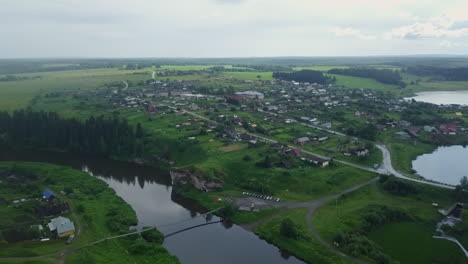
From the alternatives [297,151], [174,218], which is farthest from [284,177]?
[174,218]

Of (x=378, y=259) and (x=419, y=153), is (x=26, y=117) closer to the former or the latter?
(x=378, y=259)

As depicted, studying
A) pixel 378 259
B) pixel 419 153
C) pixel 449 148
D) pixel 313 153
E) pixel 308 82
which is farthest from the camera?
pixel 308 82

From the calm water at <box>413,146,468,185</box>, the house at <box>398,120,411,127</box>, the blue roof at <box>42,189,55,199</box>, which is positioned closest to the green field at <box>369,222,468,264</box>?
the calm water at <box>413,146,468,185</box>

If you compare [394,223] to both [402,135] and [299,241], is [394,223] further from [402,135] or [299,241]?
[402,135]

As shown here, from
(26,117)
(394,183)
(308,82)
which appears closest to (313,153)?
(394,183)

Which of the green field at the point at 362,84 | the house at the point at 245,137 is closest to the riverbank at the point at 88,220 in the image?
the house at the point at 245,137
